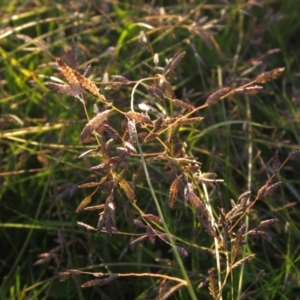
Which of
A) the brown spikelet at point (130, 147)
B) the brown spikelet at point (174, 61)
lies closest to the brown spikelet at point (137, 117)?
the brown spikelet at point (130, 147)

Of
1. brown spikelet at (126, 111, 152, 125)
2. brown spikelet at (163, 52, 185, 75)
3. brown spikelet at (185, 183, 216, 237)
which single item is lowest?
brown spikelet at (185, 183, 216, 237)

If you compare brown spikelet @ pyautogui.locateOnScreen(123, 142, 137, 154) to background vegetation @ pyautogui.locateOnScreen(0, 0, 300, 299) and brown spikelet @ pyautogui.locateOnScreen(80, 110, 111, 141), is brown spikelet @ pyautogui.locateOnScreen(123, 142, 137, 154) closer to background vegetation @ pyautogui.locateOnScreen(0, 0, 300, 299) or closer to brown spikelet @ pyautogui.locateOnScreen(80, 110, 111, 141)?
brown spikelet @ pyautogui.locateOnScreen(80, 110, 111, 141)

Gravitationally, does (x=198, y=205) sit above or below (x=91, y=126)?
below

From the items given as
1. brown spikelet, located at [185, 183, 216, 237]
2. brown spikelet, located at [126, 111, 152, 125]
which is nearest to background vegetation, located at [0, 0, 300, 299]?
brown spikelet, located at [185, 183, 216, 237]

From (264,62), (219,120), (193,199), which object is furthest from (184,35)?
(193,199)

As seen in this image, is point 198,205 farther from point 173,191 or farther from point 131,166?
point 131,166

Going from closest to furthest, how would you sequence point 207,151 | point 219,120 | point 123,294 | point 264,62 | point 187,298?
point 187,298 → point 123,294 → point 207,151 → point 219,120 → point 264,62

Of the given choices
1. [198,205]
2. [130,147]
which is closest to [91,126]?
[130,147]

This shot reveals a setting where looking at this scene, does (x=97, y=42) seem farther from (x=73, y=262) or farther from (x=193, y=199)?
(x=193, y=199)
